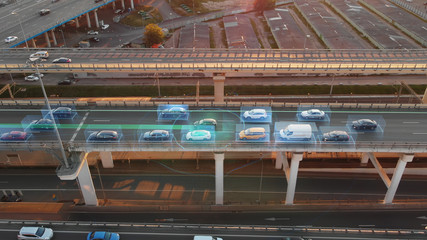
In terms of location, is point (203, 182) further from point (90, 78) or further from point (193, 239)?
point (90, 78)

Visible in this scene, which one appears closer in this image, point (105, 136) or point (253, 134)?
point (253, 134)

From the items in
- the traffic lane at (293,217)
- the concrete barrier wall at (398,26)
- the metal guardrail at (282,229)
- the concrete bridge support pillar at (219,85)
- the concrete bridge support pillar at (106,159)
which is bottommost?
the traffic lane at (293,217)

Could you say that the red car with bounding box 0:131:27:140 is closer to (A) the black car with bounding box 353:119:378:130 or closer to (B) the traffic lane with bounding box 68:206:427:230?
(B) the traffic lane with bounding box 68:206:427:230

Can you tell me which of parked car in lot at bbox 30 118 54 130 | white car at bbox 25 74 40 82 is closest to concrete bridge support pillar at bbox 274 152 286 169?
parked car in lot at bbox 30 118 54 130

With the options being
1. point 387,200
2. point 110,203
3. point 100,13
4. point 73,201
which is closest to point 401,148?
point 387,200

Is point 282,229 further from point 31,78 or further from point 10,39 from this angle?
point 10,39

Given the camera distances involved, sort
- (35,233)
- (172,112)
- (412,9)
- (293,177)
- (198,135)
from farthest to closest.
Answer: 1. (412,9)
2. (172,112)
3. (293,177)
4. (198,135)
5. (35,233)

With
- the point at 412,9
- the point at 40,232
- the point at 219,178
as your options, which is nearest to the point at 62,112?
the point at 40,232

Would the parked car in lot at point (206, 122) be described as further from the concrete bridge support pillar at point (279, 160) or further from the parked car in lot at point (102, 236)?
the parked car in lot at point (102, 236)

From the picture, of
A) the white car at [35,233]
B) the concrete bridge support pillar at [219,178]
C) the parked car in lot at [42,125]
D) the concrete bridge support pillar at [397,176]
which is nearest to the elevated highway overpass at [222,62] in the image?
the parked car in lot at [42,125]
